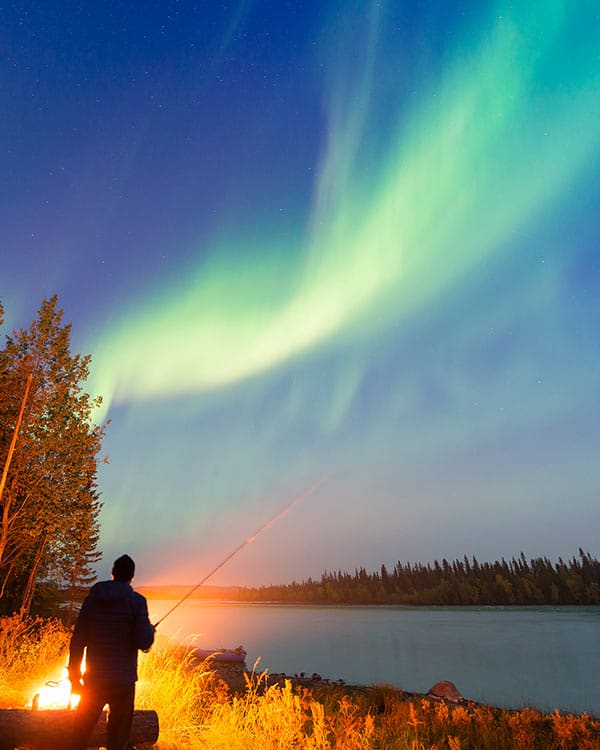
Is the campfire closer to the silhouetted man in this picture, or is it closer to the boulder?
the silhouetted man

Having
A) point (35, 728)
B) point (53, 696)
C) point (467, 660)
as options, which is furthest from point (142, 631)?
point (467, 660)

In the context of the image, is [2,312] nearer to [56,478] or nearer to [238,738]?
[56,478]

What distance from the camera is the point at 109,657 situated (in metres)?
5.21

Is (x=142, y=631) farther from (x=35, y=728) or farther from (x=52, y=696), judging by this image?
(x=52, y=696)

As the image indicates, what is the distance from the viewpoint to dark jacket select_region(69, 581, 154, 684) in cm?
520

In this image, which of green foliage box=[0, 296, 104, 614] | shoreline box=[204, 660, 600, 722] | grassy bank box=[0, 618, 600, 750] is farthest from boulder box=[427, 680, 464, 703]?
green foliage box=[0, 296, 104, 614]

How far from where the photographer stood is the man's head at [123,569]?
5.67 meters

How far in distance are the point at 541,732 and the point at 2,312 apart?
78.5 feet

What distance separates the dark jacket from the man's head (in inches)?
5.2

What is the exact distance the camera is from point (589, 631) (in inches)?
3118

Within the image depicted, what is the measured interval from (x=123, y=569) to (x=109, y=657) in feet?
2.93

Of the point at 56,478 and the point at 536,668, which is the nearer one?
the point at 56,478

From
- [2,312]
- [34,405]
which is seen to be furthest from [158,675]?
[2,312]

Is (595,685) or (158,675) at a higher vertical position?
(158,675)
